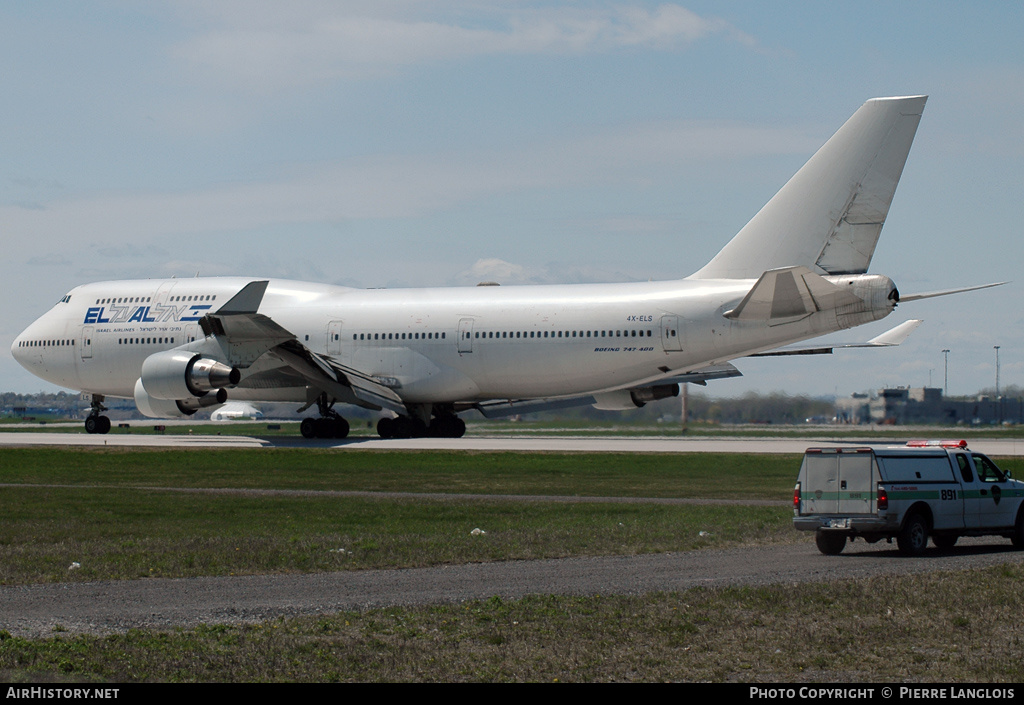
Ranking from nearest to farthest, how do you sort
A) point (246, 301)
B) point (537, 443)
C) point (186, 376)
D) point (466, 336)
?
point (246, 301)
point (186, 376)
point (537, 443)
point (466, 336)

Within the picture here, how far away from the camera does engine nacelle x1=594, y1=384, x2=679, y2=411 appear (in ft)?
150

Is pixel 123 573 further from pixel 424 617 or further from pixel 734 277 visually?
pixel 734 277

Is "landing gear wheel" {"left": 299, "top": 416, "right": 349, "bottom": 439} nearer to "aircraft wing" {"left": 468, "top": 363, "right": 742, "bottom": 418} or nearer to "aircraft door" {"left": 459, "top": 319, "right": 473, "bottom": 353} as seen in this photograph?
"aircraft wing" {"left": 468, "top": 363, "right": 742, "bottom": 418}

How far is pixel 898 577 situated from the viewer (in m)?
14.8

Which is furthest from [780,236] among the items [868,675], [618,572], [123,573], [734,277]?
[868,675]

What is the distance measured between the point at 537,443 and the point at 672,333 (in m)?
7.09

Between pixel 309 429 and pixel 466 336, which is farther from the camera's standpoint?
pixel 309 429

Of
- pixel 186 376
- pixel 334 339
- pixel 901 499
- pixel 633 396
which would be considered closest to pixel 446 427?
pixel 334 339

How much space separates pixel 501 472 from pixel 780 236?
13.9m

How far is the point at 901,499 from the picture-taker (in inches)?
688

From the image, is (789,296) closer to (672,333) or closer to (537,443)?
(672,333)

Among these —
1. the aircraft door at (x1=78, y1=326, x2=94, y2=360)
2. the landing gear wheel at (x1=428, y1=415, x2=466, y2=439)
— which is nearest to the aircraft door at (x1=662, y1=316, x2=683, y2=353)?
the landing gear wheel at (x1=428, y1=415, x2=466, y2=439)

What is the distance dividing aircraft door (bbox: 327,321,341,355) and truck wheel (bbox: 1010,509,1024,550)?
32376 millimetres

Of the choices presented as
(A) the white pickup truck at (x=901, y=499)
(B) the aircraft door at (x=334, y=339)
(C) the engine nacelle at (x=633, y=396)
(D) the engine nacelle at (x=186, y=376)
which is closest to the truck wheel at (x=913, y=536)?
(A) the white pickup truck at (x=901, y=499)
